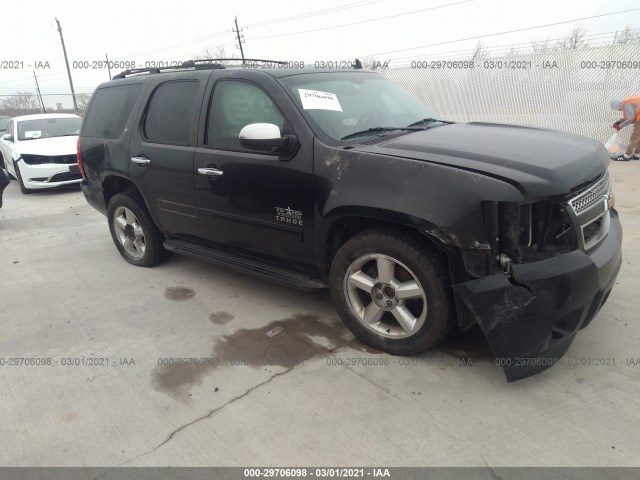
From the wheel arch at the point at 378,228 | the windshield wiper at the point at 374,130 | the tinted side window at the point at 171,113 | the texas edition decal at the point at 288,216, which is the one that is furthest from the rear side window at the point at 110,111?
the wheel arch at the point at 378,228

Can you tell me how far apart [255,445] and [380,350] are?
1.05m

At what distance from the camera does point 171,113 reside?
395cm

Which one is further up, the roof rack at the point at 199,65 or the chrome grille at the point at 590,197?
the roof rack at the point at 199,65

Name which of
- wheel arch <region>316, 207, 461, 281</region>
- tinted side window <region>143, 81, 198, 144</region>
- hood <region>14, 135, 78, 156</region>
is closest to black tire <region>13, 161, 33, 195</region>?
hood <region>14, 135, 78, 156</region>

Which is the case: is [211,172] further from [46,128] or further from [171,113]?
[46,128]

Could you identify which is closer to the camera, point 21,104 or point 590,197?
point 590,197

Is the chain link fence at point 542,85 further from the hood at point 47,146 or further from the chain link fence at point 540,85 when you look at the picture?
the hood at point 47,146

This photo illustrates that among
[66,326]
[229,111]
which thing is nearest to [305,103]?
[229,111]

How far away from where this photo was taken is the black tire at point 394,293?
261 centimetres

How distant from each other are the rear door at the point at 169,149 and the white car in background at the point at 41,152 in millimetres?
5271

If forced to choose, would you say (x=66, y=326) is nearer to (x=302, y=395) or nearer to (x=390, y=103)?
(x=302, y=395)

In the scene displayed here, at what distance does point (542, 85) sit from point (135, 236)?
34.2 feet

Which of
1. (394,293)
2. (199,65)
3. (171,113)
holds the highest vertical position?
(199,65)

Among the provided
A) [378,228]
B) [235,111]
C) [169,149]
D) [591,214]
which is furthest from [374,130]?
[169,149]
